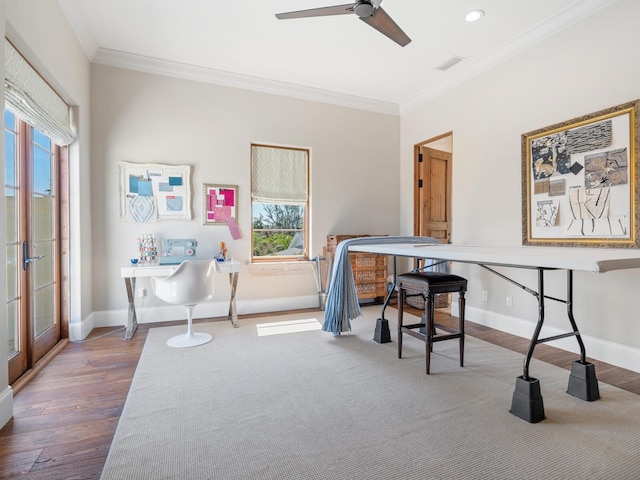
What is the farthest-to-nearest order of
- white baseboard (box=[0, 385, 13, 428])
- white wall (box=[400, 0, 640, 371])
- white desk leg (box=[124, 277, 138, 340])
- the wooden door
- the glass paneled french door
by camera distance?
the wooden door → white desk leg (box=[124, 277, 138, 340]) → white wall (box=[400, 0, 640, 371]) → the glass paneled french door → white baseboard (box=[0, 385, 13, 428])

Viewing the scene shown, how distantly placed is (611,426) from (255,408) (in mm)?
1906

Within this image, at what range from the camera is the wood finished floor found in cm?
150

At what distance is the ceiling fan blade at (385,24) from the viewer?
85.7 inches

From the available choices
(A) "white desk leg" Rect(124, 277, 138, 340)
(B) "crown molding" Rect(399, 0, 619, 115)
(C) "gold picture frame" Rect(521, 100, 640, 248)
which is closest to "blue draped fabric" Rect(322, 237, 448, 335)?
(C) "gold picture frame" Rect(521, 100, 640, 248)

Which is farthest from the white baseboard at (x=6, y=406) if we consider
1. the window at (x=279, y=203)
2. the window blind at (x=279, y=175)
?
the window blind at (x=279, y=175)

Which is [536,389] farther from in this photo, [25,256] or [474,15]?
[25,256]

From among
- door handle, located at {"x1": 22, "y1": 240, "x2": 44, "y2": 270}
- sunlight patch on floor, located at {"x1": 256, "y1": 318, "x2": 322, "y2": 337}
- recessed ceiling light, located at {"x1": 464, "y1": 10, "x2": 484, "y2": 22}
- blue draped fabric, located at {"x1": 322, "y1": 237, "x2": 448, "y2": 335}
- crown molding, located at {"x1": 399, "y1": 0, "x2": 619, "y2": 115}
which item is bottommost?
sunlight patch on floor, located at {"x1": 256, "y1": 318, "x2": 322, "y2": 337}

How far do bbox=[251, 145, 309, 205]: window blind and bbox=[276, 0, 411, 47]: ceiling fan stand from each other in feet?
6.98

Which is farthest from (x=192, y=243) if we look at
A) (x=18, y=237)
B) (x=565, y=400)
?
(x=565, y=400)

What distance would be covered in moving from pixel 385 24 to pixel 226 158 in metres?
2.41

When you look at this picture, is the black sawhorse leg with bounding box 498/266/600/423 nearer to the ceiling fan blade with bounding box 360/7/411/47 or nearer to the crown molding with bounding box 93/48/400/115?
the ceiling fan blade with bounding box 360/7/411/47

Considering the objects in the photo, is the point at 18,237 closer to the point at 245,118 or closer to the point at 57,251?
the point at 57,251

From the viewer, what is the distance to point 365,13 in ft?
6.94

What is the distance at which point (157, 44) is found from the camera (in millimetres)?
3375
